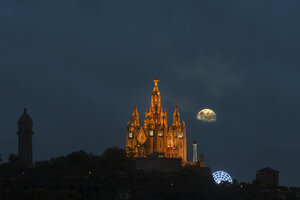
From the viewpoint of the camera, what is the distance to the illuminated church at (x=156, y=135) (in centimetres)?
18888

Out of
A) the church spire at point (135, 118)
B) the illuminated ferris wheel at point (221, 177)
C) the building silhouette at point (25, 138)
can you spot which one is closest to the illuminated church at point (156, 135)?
the church spire at point (135, 118)

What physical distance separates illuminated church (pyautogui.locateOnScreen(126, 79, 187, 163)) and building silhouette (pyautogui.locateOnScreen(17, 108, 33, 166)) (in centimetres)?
2212

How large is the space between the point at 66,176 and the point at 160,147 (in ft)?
146

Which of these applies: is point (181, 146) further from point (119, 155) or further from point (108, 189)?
point (108, 189)

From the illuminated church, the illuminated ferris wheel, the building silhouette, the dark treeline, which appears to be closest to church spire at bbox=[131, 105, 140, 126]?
the illuminated church

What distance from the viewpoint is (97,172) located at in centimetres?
15688

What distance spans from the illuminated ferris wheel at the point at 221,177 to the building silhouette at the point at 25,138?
131 ft

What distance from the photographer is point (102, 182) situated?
138m

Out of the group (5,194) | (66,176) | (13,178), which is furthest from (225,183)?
(5,194)

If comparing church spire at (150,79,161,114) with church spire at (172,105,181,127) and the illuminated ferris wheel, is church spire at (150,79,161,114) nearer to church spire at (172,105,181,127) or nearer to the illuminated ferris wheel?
church spire at (172,105,181,127)

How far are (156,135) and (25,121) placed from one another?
29.3 meters

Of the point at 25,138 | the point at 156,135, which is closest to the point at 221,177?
the point at 156,135

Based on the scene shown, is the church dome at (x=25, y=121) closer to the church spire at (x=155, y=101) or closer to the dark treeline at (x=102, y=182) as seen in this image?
the dark treeline at (x=102, y=182)

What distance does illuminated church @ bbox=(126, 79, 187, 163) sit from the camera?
18888cm
